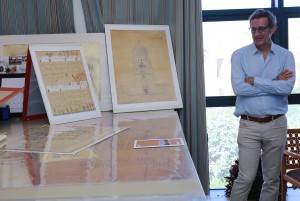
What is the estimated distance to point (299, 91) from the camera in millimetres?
3246

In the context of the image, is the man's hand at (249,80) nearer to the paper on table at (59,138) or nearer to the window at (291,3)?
the paper on table at (59,138)

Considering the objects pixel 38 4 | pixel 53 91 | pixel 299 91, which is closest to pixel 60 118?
pixel 53 91

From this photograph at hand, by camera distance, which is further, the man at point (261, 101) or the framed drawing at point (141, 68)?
the framed drawing at point (141, 68)

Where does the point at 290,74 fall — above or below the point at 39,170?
above

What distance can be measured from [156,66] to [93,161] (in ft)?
5.47

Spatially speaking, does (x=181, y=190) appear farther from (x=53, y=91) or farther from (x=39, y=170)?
(x=53, y=91)

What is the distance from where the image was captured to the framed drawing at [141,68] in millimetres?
2789

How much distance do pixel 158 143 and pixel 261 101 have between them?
42.9 inches

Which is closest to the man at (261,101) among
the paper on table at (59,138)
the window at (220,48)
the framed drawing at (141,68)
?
the framed drawing at (141,68)

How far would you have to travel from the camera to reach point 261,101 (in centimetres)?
239

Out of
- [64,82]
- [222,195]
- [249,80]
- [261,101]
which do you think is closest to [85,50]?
[64,82]

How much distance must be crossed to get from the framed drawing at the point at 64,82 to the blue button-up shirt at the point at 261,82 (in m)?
1.04

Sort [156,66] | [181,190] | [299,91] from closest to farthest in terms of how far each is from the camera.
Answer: [181,190], [156,66], [299,91]

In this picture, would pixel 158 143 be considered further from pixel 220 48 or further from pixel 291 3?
pixel 291 3
